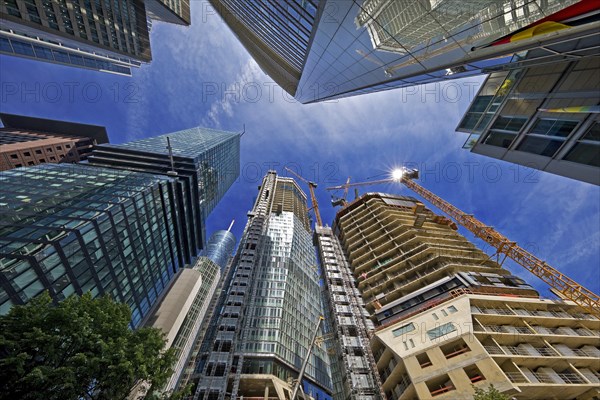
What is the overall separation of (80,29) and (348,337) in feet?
261

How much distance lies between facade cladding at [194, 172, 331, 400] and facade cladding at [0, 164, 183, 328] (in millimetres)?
14336

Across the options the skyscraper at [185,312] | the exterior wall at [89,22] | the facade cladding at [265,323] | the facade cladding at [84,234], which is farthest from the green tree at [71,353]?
the exterior wall at [89,22]

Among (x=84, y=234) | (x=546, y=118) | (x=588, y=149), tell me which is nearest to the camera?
(x=588, y=149)

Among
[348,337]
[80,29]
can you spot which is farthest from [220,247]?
[348,337]

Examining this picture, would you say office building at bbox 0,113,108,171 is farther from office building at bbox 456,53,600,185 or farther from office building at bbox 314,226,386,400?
office building at bbox 456,53,600,185

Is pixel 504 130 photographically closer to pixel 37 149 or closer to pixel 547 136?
pixel 547 136

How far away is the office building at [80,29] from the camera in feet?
127

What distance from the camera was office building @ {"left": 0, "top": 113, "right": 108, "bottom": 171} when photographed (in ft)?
198

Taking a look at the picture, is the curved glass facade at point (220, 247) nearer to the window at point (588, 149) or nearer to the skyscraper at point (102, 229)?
the skyscraper at point (102, 229)

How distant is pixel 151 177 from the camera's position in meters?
43.1

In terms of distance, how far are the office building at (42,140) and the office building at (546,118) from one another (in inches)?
3810

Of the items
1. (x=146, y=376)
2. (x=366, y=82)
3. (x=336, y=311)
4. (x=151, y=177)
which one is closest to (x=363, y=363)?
(x=336, y=311)

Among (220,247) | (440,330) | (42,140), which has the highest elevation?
(440,330)

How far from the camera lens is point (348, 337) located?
32.2 m
